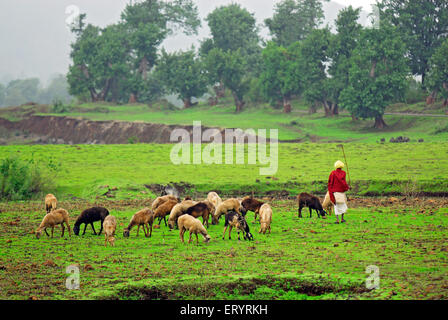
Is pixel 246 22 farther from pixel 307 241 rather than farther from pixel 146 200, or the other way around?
pixel 307 241

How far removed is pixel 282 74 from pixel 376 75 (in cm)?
1610

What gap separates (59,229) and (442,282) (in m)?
14.0

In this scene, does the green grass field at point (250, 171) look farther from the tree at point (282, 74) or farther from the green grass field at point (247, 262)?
the tree at point (282, 74)

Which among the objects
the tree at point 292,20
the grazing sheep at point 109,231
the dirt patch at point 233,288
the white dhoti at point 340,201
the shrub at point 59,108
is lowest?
the dirt patch at point 233,288

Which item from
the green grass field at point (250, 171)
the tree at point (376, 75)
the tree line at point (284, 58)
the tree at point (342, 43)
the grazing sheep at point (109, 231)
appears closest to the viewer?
the grazing sheep at point (109, 231)

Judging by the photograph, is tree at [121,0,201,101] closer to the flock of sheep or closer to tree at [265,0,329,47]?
tree at [265,0,329,47]

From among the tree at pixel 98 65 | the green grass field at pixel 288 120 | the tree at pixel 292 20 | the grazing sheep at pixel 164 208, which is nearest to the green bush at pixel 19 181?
the grazing sheep at pixel 164 208

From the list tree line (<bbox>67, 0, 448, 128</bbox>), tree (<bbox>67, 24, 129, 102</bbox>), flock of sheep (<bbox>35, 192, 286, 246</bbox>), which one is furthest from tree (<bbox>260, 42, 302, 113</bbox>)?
flock of sheep (<bbox>35, 192, 286, 246</bbox>)

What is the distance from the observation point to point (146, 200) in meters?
32.1

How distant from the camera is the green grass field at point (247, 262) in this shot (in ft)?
47.8

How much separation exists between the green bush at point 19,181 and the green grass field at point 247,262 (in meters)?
11.1

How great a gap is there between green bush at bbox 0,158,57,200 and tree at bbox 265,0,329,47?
231 feet

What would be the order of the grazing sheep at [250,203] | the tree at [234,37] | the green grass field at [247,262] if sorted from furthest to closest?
the tree at [234,37]
the grazing sheep at [250,203]
the green grass field at [247,262]

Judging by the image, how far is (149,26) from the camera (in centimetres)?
9519
